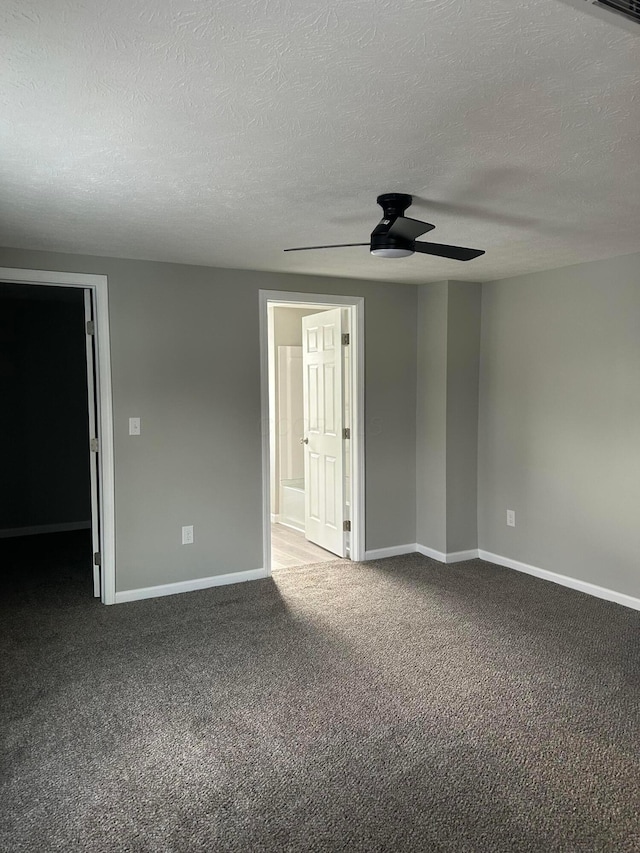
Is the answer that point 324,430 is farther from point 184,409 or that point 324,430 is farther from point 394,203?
point 394,203

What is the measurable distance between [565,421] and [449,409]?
93 cm

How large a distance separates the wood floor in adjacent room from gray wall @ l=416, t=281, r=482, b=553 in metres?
0.97

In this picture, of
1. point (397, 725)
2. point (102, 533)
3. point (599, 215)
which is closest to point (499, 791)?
point (397, 725)

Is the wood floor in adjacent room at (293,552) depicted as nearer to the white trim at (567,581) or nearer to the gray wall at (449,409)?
the gray wall at (449,409)

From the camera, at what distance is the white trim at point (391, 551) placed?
16.6 feet

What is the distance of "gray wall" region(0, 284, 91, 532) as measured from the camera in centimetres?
612

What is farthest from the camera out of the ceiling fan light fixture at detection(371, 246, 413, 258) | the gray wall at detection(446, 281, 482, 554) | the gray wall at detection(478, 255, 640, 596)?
the gray wall at detection(446, 281, 482, 554)

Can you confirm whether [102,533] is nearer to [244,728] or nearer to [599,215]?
[244,728]

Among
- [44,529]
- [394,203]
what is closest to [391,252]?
[394,203]

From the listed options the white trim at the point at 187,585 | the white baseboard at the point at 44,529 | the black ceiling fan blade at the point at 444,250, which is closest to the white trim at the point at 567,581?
the white trim at the point at 187,585

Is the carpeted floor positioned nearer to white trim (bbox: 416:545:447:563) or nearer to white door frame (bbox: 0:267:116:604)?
white door frame (bbox: 0:267:116:604)

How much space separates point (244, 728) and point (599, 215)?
2.93m

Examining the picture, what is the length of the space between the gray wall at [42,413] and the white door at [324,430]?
100 inches

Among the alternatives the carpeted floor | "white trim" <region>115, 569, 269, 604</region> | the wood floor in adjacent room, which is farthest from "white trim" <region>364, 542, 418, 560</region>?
"white trim" <region>115, 569, 269, 604</region>
